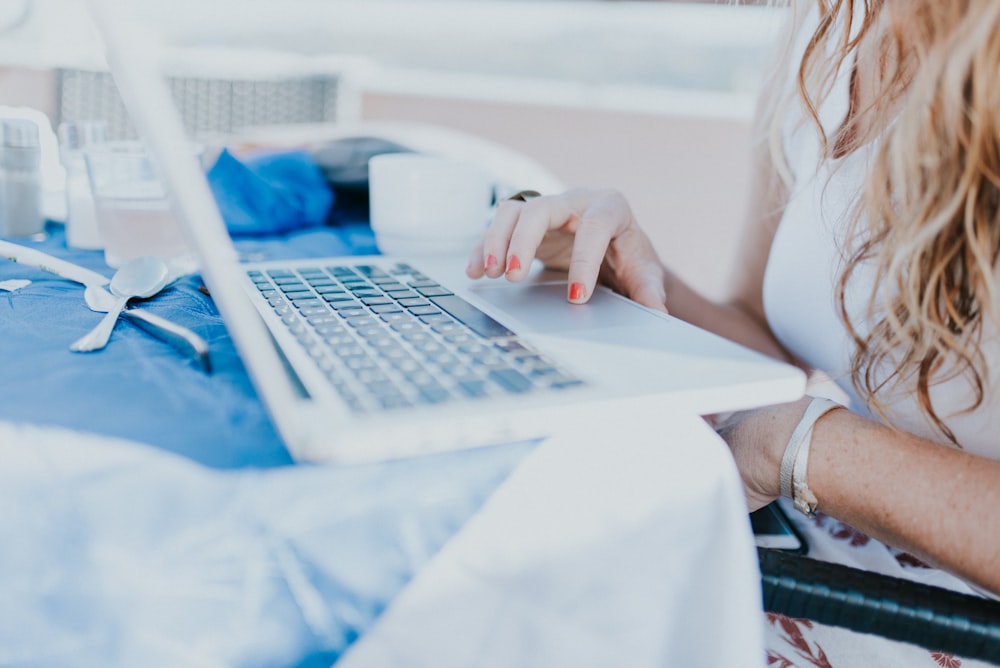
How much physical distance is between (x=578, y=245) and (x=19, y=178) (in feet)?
1.93

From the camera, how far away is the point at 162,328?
1.75 ft

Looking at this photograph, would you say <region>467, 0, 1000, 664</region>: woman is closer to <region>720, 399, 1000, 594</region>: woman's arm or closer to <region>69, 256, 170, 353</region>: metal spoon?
<region>720, 399, 1000, 594</region>: woman's arm

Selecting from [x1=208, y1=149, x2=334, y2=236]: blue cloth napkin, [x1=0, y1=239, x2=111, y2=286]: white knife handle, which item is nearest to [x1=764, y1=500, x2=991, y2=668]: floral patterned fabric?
[x1=0, y1=239, x2=111, y2=286]: white knife handle

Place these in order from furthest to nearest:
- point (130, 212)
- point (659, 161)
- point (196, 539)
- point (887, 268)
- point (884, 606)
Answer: point (659, 161), point (130, 212), point (887, 268), point (884, 606), point (196, 539)

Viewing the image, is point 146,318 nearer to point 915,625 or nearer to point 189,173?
point 189,173

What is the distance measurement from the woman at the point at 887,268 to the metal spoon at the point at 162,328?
0.24 meters

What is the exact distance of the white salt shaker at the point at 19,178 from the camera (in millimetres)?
802

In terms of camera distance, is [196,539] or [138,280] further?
[138,280]

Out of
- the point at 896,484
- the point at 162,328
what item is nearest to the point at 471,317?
the point at 162,328

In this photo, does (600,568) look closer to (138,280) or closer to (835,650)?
(835,650)

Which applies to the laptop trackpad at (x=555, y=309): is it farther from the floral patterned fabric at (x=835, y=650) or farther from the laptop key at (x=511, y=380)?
the floral patterned fabric at (x=835, y=650)

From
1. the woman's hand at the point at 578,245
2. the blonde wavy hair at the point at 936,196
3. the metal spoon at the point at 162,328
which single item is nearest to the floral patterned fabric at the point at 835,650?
the blonde wavy hair at the point at 936,196

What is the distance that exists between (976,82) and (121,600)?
561 mm

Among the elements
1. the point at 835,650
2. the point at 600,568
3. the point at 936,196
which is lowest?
the point at 835,650
